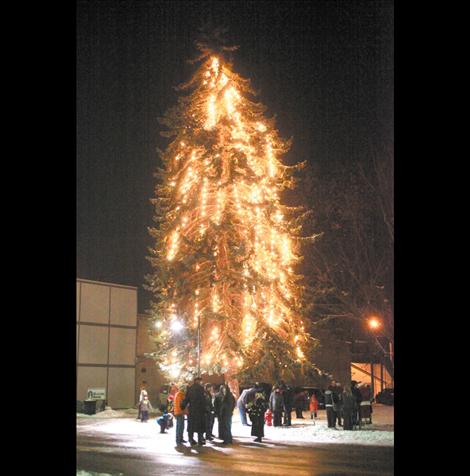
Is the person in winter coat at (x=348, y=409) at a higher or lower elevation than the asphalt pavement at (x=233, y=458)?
higher

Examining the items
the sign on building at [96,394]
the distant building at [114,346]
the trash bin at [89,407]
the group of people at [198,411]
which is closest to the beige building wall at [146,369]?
the distant building at [114,346]

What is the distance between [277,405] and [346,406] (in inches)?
116

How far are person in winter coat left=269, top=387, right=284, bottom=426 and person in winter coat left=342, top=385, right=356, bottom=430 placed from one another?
8.84 feet

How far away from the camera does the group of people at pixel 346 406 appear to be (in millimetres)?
24594

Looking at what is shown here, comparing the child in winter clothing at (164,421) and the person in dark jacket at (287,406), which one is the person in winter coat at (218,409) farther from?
the person in dark jacket at (287,406)

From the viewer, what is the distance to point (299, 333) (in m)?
31.7

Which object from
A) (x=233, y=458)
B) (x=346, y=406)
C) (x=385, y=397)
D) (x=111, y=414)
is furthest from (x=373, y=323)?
(x=233, y=458)

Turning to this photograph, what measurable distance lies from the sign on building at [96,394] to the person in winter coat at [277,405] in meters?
13.0

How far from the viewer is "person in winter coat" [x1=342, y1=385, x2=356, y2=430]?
24484mm

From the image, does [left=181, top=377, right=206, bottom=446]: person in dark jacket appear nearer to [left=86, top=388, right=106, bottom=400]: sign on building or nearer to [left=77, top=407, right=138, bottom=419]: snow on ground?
[left=77, top=407, right=138, bottom=419]: snow on ground

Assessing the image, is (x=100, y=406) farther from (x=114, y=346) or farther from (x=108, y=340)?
(x=114, y=346)

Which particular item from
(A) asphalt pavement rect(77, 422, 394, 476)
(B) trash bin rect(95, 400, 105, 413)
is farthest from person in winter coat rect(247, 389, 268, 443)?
(B) trash bin rect(95, 400, 105, 413)
